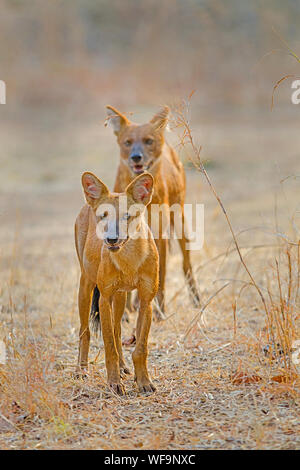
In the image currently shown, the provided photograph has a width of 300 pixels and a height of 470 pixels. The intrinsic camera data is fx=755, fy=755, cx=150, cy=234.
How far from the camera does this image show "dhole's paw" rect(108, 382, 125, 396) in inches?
185

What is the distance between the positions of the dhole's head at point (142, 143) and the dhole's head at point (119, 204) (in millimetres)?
2395

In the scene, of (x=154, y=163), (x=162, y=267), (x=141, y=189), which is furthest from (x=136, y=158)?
(x=141, y=189)

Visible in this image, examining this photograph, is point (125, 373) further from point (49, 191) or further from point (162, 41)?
point (162, 41)

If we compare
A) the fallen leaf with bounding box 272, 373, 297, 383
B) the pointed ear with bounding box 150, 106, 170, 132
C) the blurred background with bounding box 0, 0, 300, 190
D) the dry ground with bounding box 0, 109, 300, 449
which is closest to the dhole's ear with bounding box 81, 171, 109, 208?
the dry ground with bounding box 0, 109, 300, 449

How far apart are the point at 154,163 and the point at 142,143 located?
0.77ft

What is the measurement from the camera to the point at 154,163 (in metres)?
7.39

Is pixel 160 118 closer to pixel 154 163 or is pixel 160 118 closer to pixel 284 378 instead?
pixel 154 163

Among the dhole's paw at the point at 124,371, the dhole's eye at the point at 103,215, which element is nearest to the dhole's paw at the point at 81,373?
the dhole's paw at the point at 124,371

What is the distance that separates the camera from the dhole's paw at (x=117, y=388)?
15.4 feet

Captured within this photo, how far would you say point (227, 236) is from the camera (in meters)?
9.80

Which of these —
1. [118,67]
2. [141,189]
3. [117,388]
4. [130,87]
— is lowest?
[117,388]

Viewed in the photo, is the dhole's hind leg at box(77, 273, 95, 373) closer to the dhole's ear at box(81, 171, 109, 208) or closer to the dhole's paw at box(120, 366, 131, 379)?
the dhole's paw at box(120, 366, 131, 379)

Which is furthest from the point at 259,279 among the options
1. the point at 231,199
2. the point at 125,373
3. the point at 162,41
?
the point at 162,41

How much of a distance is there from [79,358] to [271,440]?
1785mm
